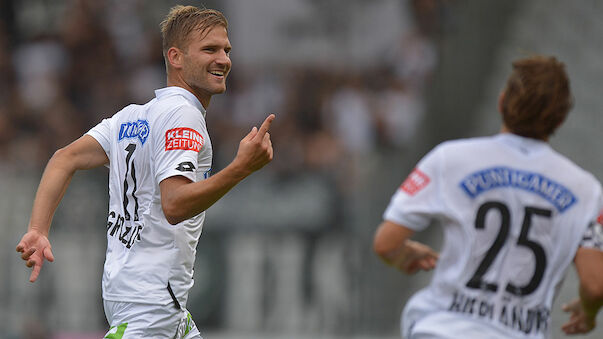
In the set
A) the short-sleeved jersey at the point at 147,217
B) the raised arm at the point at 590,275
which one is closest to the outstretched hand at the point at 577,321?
the raised arm at the point at 590,275

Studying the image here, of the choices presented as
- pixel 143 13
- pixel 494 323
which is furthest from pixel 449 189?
pixel 143 13

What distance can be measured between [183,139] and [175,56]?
54 cm

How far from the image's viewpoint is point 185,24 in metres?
4.20

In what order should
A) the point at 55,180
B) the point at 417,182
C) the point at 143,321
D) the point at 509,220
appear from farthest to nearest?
the point at 55,180 < the point at 143,321 < the point at 417,182 < the point at 509,220

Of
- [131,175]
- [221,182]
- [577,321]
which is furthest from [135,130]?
[577,321]

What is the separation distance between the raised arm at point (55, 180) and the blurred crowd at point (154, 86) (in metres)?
6.00

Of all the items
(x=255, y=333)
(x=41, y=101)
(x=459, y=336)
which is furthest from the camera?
(x=41, y=101)

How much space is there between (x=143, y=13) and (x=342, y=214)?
440 cm

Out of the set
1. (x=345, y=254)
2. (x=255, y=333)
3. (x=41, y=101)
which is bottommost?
(x=255, y=333)

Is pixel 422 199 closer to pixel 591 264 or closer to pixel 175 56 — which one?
pixel 591 264

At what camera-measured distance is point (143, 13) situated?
1257cm

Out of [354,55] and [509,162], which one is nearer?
[509,162]

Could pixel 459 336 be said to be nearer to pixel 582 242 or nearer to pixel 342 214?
pixel 582 242

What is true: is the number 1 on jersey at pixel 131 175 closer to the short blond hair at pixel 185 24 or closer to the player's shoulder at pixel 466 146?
the short blond hair at pixel 185 24
